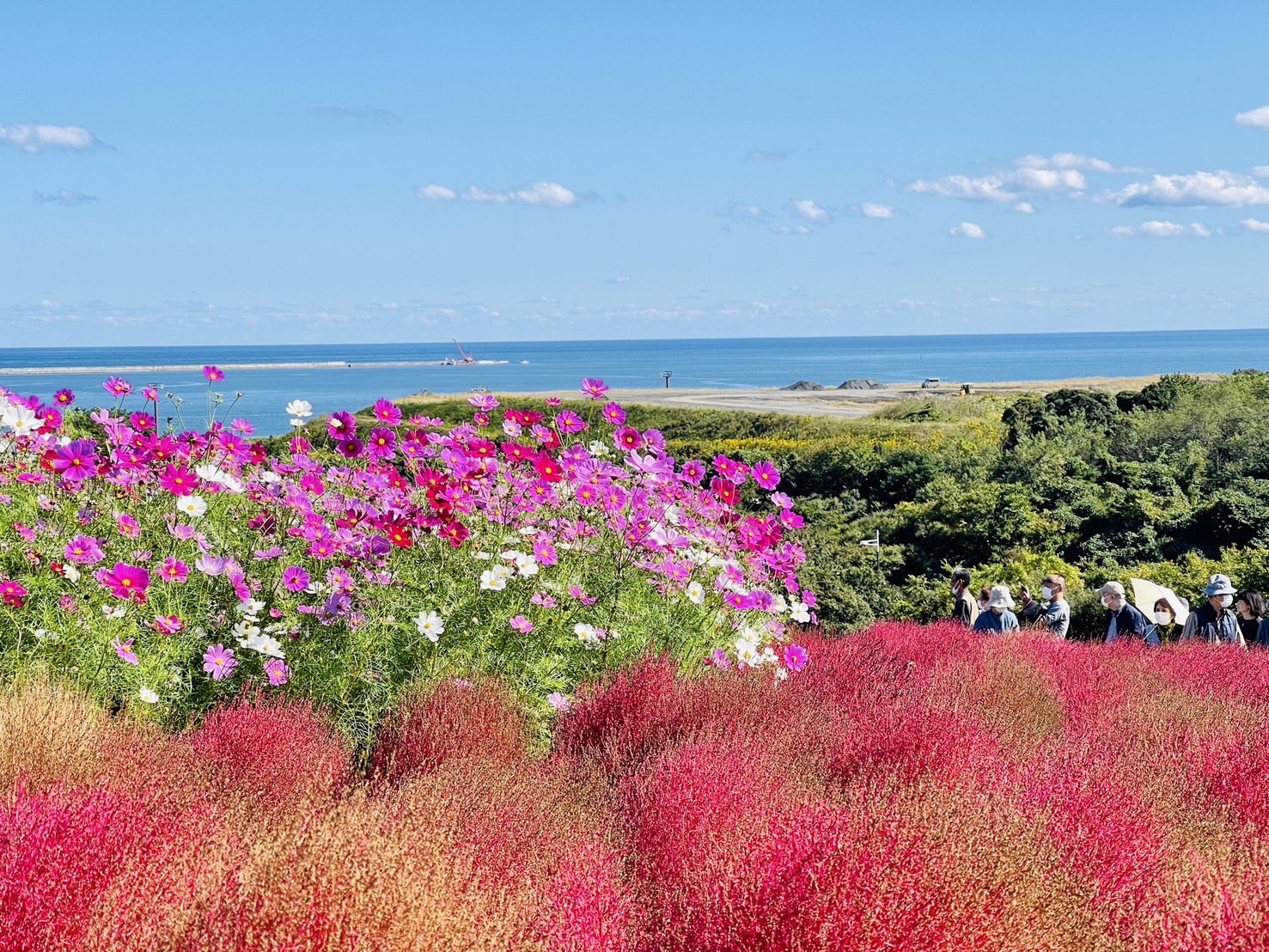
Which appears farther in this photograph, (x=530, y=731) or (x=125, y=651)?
(x=530, y=731)

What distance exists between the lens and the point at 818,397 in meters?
62.4

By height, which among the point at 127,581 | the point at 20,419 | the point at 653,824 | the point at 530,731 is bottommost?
the point at 530,731

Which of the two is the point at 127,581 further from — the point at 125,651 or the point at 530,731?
the point at 530,731

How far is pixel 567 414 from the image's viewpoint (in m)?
5.80

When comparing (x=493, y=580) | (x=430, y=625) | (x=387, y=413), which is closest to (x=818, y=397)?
(x=387, y=413)

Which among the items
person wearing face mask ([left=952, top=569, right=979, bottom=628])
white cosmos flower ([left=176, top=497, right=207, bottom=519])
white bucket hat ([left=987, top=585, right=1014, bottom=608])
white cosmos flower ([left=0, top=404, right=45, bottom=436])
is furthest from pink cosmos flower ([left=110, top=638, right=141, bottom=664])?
person wearing face mask ([left=952, top=569, right=979, bottom=628])

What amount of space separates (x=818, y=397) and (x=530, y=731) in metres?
58.8

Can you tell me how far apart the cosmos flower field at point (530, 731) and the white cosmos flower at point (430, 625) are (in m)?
0.17

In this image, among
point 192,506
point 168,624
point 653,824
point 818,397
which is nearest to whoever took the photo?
point 653,824

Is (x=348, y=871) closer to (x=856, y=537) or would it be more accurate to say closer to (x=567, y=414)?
(x=567, y=414)

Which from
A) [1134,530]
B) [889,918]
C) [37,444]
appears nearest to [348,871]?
[889,918]

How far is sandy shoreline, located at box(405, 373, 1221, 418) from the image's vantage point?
5028 centimetres

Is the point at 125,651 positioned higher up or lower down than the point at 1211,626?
higher up

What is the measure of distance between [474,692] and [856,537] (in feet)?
51.0
